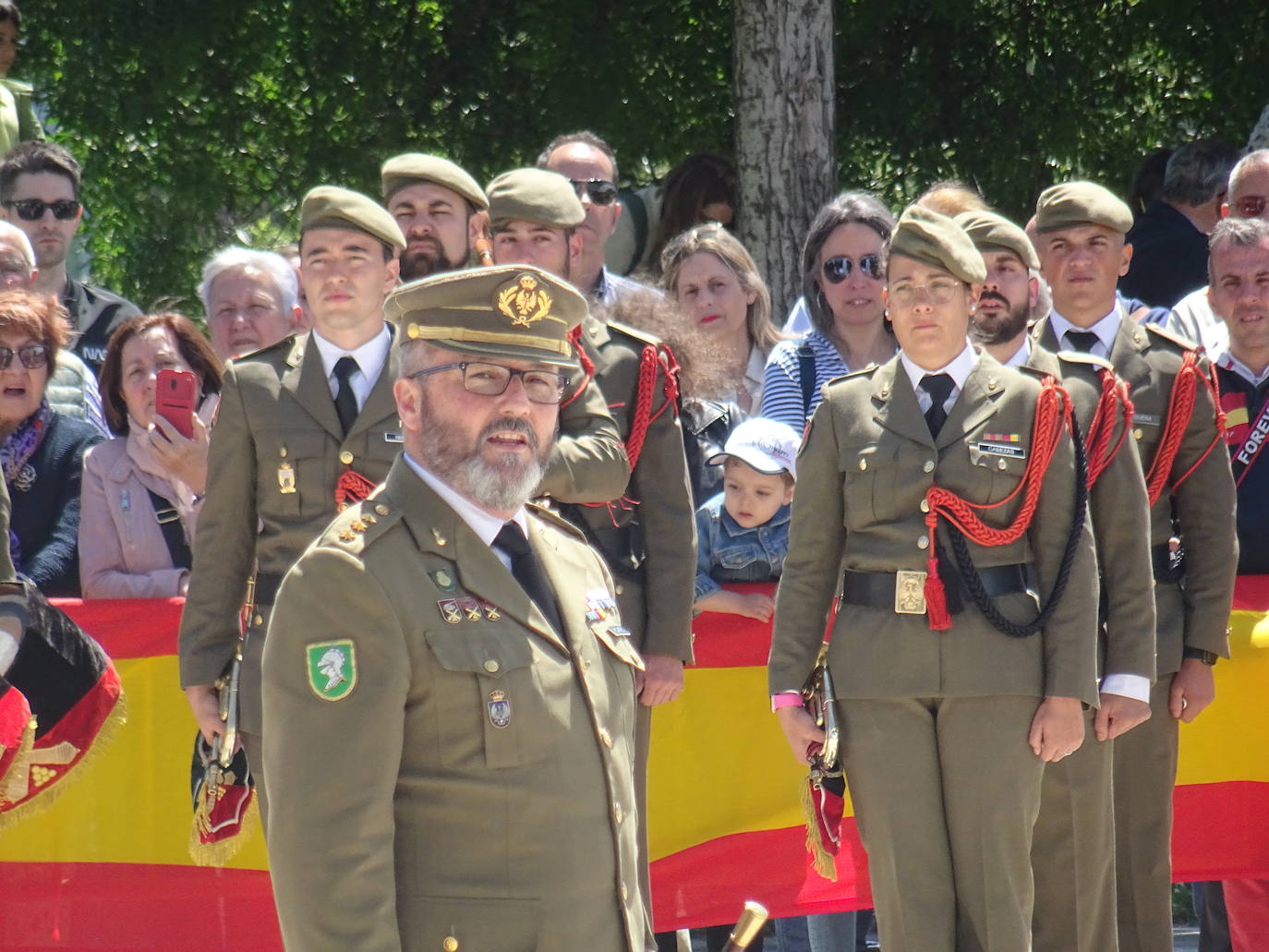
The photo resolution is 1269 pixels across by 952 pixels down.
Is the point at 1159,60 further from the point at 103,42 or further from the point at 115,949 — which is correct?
the point at 115,949

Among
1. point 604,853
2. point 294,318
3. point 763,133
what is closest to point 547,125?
point 763,133

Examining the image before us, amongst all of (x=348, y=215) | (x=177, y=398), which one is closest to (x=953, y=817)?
(x=348, y=215)

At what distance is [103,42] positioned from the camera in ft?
30.8

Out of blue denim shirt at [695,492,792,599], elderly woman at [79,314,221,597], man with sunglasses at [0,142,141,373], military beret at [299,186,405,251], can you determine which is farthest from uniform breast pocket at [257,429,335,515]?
man with sunglasses at [0,142,141,373]

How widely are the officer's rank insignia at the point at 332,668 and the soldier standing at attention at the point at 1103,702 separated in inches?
101

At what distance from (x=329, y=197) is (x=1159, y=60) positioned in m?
5.95

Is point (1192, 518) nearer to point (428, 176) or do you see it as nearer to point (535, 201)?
point (535, 201)

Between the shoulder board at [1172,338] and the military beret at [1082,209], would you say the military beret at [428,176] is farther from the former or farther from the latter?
the shoulder board at [1172,338]

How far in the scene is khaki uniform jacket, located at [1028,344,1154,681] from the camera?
501cm

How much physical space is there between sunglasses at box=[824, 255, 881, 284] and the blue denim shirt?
89 centimetres

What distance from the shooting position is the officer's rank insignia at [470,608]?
10.0 feet

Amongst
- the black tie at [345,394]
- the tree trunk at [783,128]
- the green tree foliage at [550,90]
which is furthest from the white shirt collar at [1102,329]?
the green tree foliage at [550,90]

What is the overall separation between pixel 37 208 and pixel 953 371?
4.13m

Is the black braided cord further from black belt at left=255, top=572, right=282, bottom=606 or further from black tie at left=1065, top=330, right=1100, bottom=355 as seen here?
black belt at left=255, top=572, right=282, bottom=606
